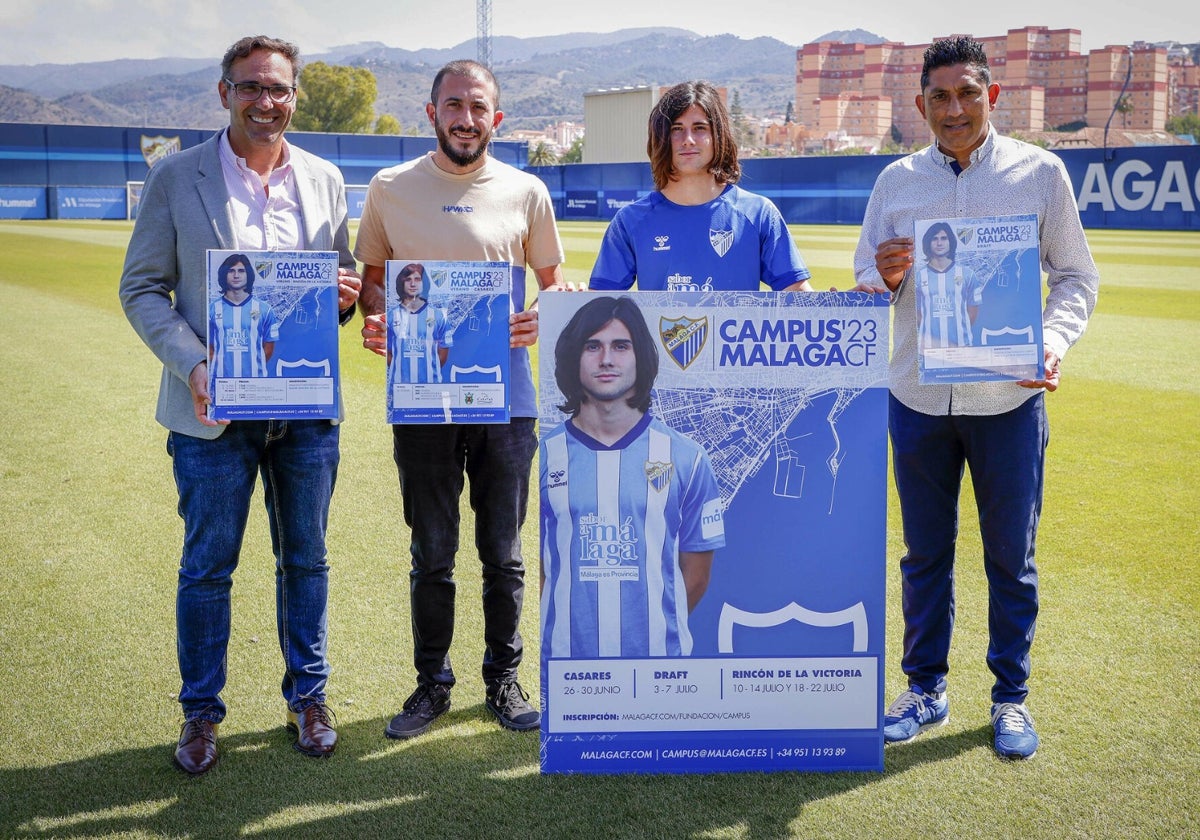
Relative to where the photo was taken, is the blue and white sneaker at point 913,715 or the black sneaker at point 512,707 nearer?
the blue and white sneaker at point 913,715

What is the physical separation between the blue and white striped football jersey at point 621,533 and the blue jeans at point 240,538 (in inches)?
32.8

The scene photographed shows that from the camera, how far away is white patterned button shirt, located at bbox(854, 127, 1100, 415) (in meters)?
3.48

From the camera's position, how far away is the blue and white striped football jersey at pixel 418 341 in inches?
131

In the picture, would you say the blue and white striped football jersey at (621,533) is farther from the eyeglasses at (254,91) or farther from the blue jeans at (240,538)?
the eyeglasses at (254,91)

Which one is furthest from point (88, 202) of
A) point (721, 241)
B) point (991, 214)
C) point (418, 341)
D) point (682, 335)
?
point (991, 214)

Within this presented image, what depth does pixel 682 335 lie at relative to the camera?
127 inches

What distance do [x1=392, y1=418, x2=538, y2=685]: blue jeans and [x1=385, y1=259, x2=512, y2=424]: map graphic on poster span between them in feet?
1.11

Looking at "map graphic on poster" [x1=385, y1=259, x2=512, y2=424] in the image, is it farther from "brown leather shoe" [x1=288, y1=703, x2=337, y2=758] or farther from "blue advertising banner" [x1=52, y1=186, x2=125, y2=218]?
"blue advertising banner" [x1=52, y1=186, x2=125, y2=218]

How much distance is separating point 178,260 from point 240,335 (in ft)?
1.30

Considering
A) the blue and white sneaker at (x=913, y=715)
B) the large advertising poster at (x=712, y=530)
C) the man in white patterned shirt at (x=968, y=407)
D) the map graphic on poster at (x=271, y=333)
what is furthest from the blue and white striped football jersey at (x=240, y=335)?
the blue and white sneaker at (x=913, y=715)

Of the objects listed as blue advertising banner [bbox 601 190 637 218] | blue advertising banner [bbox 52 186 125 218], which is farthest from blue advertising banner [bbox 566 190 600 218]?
blue advertising banner [bbox 52 186 125 218]

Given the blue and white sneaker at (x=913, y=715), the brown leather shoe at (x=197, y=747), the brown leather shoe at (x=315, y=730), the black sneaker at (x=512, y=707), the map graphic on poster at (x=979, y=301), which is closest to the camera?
A: the map graphic on poster at (x=979, y=301)

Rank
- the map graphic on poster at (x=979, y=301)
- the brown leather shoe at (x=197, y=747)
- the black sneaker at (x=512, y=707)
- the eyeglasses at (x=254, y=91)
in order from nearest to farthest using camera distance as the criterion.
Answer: the map graphic on poster at (x=979, y=301) < the eyeglasses at (x=254, y=91) < the brown leather shoe at (x=197, y=747) < the black sneaker at (x=512, y=707)

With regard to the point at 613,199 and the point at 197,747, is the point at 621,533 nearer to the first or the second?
the point at 197,747
